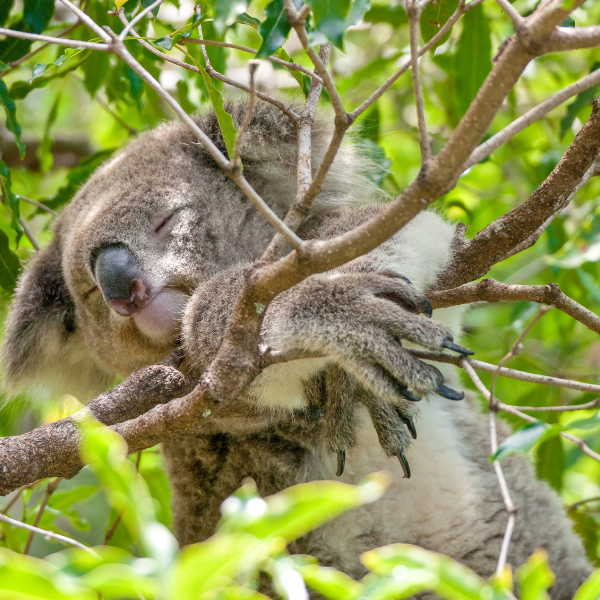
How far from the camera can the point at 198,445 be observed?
2.13 meters

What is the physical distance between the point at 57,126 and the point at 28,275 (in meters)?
3.56

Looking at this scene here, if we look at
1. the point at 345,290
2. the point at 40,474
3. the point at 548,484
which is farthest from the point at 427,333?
the point at 548,484

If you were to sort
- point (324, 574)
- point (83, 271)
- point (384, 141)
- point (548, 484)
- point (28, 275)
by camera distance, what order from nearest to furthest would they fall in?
1. point (324, 574)
2. point (83, 271)
3. point (28, 275)
4. point (548, 484)
5. point (384, 141)

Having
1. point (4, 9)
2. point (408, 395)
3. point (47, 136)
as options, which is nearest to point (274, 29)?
point (408, 395)

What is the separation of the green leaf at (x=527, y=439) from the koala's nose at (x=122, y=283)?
110 centimetres

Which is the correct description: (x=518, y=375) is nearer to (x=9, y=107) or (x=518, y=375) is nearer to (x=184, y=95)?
(x=9, y=107)

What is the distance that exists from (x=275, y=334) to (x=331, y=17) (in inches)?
26.1

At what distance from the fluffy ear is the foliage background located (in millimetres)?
146

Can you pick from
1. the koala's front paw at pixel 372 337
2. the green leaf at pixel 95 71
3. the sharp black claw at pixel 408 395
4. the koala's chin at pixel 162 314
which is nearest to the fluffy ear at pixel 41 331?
the koala's chin at pixel 162 314

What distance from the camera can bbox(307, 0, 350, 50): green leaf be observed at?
1132 millimetres

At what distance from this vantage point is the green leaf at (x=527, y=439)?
1098 millimetres

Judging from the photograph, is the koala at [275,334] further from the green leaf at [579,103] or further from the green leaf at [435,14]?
the green leaf at [579,103]

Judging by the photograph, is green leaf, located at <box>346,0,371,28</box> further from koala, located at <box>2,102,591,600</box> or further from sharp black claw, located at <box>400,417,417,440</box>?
sharp black claw, located at <box>400,417,417,440</box>

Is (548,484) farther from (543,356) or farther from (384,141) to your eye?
(384,141)
